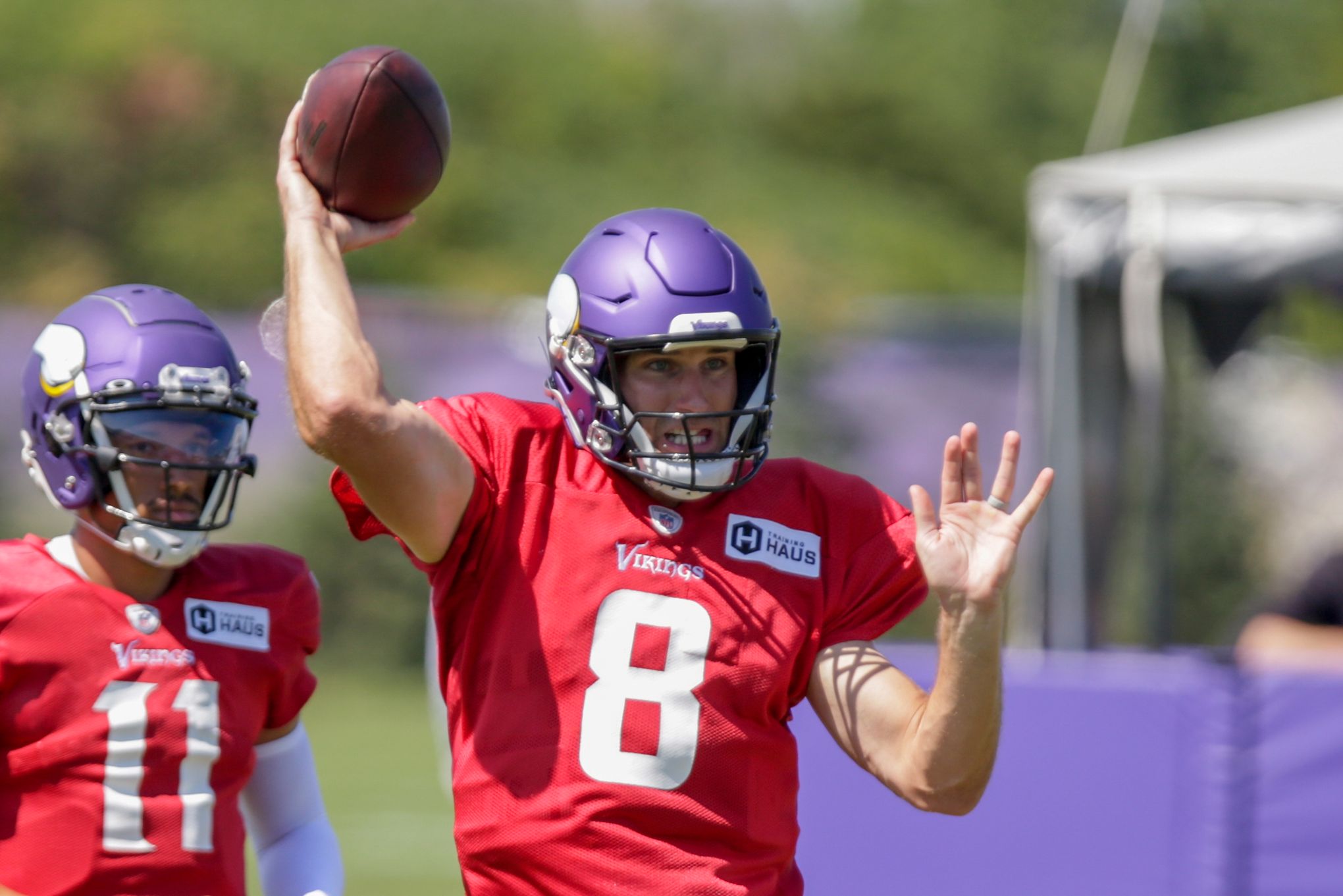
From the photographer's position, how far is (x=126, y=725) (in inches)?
120

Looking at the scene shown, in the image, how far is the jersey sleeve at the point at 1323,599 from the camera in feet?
21.1

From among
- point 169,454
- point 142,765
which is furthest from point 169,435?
point 142,765

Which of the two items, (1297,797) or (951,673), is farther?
(1297,797)

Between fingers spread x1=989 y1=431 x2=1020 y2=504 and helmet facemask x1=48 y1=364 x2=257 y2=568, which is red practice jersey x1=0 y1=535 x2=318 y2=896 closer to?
helmet facemask x1=48 y1=364 x2=257 y2=568

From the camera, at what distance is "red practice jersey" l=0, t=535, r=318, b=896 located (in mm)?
2986

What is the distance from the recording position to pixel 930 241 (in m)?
28.1

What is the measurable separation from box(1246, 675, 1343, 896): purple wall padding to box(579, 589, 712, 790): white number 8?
10.8 feet

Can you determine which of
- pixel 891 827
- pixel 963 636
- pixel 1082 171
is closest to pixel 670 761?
pixel 963 636

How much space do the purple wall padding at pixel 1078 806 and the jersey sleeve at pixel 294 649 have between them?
8.91 ft

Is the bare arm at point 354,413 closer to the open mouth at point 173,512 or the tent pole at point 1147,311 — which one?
the open mouth at point 173,512

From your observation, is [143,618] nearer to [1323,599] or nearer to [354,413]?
[354,413]

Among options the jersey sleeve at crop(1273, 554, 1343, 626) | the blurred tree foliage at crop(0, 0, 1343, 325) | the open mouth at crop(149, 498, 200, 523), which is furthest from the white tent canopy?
the blurred tree foliage at crop(0, 0, 1343, 325)

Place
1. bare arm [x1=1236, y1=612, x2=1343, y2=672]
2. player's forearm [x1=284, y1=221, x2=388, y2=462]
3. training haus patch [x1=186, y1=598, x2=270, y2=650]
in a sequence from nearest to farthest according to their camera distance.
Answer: player's forearm [x1=284, y1=221, x2=388, y2=462] < training haus patch [x1=186, y1=598, x2=270, y2=650] < bare arm [x1=1236, y1=612, x2=1343, y2=672]

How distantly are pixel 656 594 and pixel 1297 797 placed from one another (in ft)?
11.2
